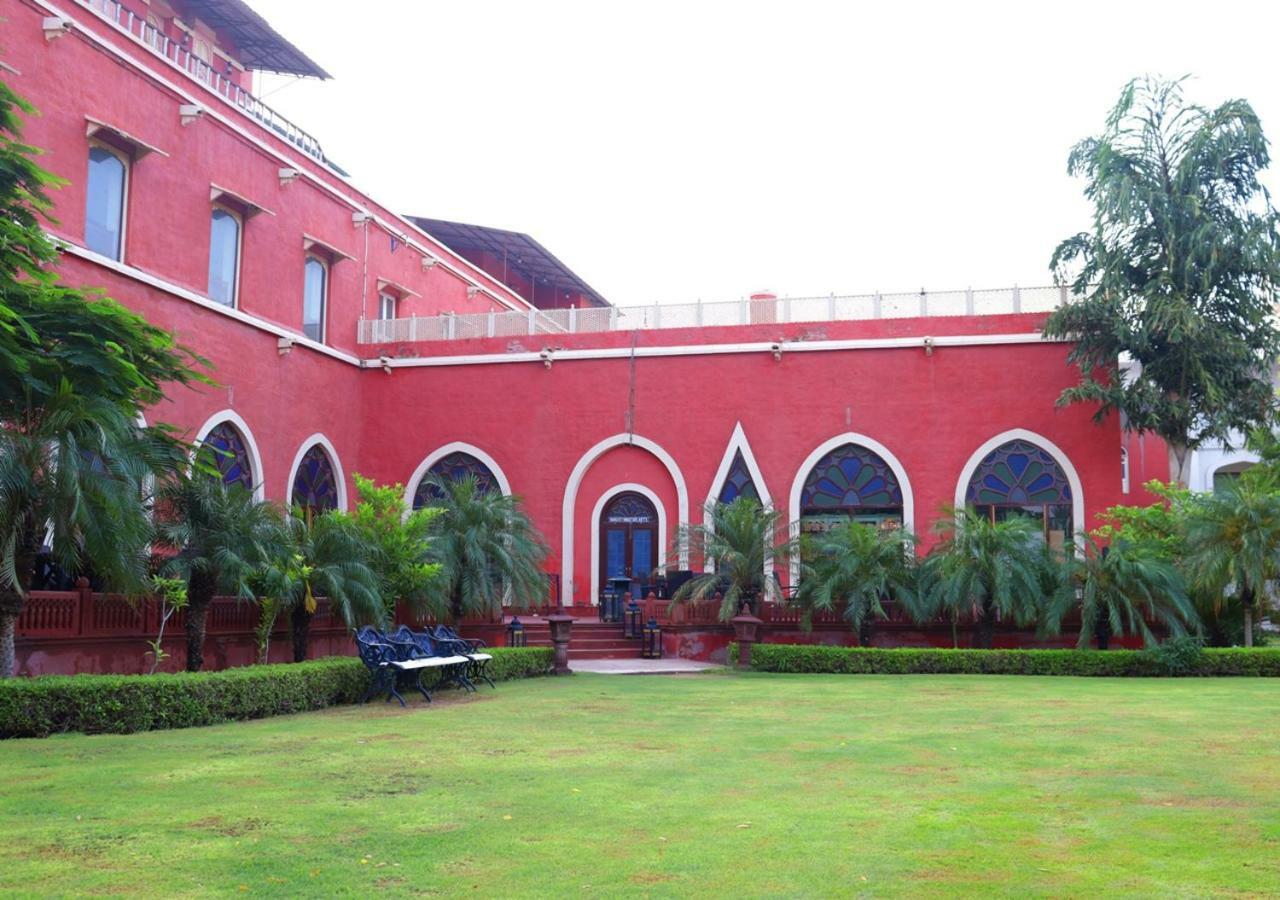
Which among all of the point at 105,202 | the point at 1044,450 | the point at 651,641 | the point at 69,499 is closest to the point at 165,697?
the point at 69,499

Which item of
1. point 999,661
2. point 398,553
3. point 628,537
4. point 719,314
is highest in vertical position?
point 719,314

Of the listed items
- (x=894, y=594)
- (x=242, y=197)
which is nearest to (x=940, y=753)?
(x=894, y=594)

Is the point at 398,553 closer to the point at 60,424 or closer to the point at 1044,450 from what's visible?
the point at 60,424

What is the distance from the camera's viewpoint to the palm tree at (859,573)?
56.1 feet

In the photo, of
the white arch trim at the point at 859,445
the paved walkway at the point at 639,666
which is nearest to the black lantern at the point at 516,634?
the paved walkway at the point at 639,666

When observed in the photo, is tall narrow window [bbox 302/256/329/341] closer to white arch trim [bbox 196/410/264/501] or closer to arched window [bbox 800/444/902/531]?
white arch trim [bbox 196/410/264/501]

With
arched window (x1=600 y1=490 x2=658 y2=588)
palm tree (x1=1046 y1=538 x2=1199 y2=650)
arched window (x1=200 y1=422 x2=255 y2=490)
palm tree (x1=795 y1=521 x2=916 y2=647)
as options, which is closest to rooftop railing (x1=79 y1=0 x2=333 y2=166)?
arched window (x1=200 y1=422 x2=255 y2=490)

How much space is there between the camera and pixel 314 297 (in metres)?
22.9

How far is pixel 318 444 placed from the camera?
22.1m

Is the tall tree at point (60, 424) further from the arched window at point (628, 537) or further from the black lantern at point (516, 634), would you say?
the arched window at point (628, 537)

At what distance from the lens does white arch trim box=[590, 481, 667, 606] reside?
73.2 feet

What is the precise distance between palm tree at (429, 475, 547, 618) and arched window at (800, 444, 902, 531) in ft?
17.8

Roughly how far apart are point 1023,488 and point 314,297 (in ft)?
41.5

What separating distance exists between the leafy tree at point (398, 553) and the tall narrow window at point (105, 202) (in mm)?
5542
